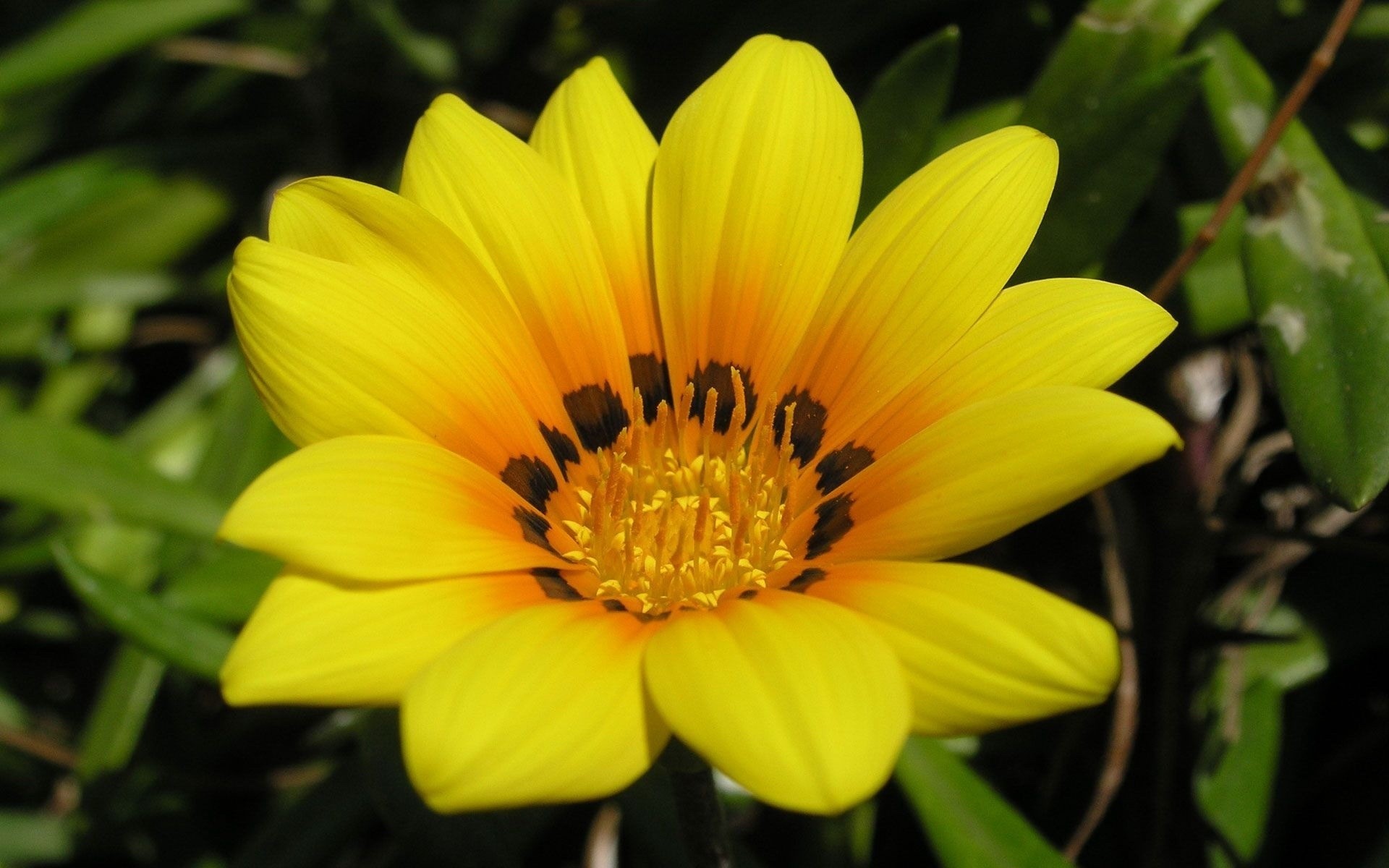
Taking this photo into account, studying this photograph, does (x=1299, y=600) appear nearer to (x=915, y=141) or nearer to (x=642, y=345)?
(x=915, y=141)

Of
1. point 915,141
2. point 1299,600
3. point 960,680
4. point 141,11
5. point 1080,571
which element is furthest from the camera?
point 141,11

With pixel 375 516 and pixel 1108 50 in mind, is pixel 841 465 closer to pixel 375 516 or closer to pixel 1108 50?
pixel 375 516

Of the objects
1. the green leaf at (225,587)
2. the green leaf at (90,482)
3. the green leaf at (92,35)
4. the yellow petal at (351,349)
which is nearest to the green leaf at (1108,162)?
the yellow petal at (351,349)

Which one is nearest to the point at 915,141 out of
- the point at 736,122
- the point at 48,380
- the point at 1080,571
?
the point at 736,122

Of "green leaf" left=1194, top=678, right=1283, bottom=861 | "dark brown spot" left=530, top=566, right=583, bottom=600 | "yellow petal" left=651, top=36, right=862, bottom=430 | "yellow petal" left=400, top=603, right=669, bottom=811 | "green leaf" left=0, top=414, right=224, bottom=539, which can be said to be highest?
"yellow petal" left=651, top=36, right=862, bottom=430

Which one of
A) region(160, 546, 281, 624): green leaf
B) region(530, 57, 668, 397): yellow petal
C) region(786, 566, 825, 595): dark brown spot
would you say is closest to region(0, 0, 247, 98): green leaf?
region(160, 546, 281, 624): green leaf

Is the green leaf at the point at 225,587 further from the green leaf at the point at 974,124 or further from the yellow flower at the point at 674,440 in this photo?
the green leaf at the point at 974,124

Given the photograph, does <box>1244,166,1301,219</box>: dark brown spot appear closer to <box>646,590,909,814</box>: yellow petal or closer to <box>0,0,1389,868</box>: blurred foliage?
<box>0,0,1389,868</box>: blurred foliage
